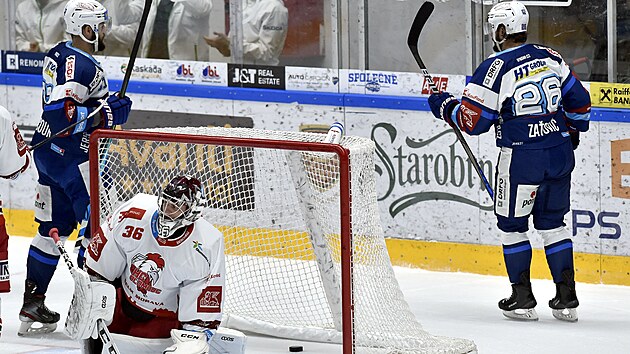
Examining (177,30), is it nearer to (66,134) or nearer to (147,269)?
(66,134)

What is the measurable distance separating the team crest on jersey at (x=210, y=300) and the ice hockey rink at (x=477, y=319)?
1414 millimetres

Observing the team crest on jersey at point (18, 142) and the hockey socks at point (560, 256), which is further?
the hockey socks at point (560, 256)

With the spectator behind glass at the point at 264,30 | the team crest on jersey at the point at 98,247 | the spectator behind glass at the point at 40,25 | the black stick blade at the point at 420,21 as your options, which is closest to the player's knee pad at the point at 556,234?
the black stick blade at the point at 420,21

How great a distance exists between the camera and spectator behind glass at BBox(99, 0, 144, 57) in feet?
28.9

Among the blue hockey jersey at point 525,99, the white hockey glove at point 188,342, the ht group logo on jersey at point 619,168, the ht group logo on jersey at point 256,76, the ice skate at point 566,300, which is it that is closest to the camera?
the white hockey glove at point 188,342

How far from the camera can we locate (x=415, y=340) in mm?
6035

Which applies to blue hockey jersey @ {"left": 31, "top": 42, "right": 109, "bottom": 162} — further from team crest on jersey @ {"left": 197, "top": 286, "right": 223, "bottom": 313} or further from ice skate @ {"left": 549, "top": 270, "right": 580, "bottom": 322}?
ice skate @ {"left": 549, "top": 270, "right": 580, "bottom": 322}

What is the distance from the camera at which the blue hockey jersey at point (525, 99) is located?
660 cm

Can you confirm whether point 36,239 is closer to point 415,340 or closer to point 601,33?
point 415,340

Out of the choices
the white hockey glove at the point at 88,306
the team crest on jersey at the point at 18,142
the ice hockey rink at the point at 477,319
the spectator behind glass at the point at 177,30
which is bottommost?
the ice hockey rink at the point at 477,319

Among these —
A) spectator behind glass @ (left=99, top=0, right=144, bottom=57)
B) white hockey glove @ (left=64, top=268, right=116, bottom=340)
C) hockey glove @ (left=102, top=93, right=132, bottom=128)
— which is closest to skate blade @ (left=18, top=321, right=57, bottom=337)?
hockey glove @ (left=102, top=93, right=132, bottom=128)

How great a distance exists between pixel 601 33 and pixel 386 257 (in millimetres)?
2147

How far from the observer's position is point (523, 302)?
6809mm

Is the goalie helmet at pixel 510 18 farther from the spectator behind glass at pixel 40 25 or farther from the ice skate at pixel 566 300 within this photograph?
the spectator behind glass at pixel 40 25
